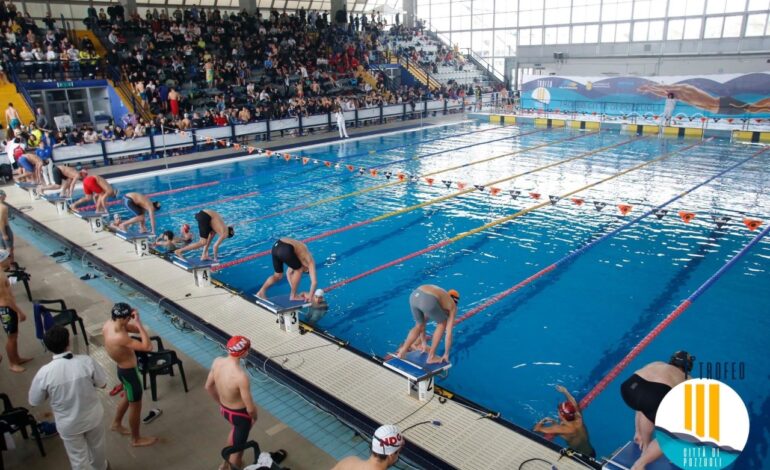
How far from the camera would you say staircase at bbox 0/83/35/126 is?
17188 mm

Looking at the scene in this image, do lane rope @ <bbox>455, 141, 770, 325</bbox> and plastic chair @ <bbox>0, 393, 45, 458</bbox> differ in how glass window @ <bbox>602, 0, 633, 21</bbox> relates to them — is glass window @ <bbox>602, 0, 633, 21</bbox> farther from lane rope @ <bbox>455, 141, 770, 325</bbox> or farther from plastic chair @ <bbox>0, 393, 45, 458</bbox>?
plastic chair @ <bbox>0, 393, 45, 458</bbox>

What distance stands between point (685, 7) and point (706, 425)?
3153 cm

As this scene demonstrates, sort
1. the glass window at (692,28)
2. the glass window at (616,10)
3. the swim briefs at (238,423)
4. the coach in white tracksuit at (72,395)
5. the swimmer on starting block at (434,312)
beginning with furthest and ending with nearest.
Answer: the glass window at (616,10) < the glass window at (692,28) < the swimmer on starting block at (434,312) < the swim briefs at (238,423) < the coach in white tracksuit at (72,395)

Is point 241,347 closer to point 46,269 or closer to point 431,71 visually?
point 46,269

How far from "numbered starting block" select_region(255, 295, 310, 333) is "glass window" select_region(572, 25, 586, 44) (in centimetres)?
3111

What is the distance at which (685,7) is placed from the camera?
2725cm

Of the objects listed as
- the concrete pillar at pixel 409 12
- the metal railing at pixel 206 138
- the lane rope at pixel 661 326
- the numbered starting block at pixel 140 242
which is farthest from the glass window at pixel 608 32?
the numbered starting block at pixel 140 242

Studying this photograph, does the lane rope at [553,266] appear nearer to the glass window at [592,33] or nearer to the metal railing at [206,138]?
the metal railing at [206,138]

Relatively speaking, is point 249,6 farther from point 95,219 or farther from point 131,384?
point 131,384

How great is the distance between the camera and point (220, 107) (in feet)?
65.5

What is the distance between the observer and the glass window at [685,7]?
88.0 ft

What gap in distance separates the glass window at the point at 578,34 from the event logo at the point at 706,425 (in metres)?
33.6

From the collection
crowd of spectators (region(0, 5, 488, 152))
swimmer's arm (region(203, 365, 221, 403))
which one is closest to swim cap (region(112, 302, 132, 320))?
swimmer's arm (region(203, 365, 221, 403))

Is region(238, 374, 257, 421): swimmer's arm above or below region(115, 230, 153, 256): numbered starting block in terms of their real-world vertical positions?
above
